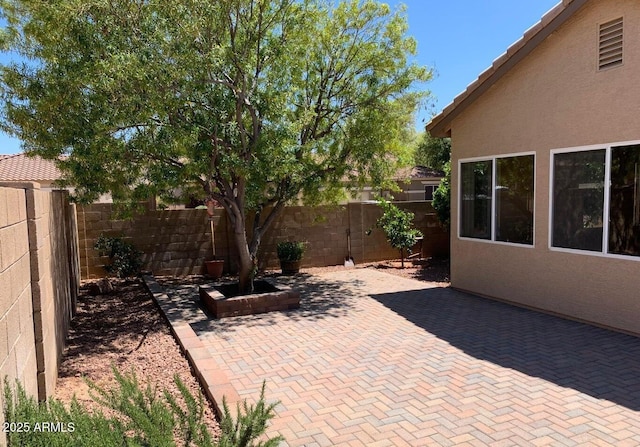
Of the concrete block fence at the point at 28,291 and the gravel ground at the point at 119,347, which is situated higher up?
the concrete block fence at the point at 28,291

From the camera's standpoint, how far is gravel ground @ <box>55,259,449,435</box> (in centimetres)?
501

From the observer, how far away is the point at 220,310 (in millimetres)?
7590

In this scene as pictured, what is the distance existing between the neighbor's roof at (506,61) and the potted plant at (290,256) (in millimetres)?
4367

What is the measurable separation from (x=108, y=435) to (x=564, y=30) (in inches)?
299

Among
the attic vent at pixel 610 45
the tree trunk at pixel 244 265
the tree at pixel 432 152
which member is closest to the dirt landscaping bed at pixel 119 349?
the tree trunk at pixel 244 265

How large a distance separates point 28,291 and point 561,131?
7.04 m

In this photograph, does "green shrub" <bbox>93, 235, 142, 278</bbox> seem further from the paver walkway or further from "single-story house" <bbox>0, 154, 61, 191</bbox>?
"single-story house" <bbox>0, 154, 61, 191</bbox>

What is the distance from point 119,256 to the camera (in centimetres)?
1020

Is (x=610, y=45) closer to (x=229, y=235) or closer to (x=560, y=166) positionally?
(x=560, y=166)

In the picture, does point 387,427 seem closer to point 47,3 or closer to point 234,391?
point 234,391

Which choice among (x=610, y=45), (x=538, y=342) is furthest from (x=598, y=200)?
(x=538, y=342)

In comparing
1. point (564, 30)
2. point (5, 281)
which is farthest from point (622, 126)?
point (5, 281)

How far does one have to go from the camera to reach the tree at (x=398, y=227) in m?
12.0

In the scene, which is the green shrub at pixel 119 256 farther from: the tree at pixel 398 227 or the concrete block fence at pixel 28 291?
the tree at pixel 398 227
